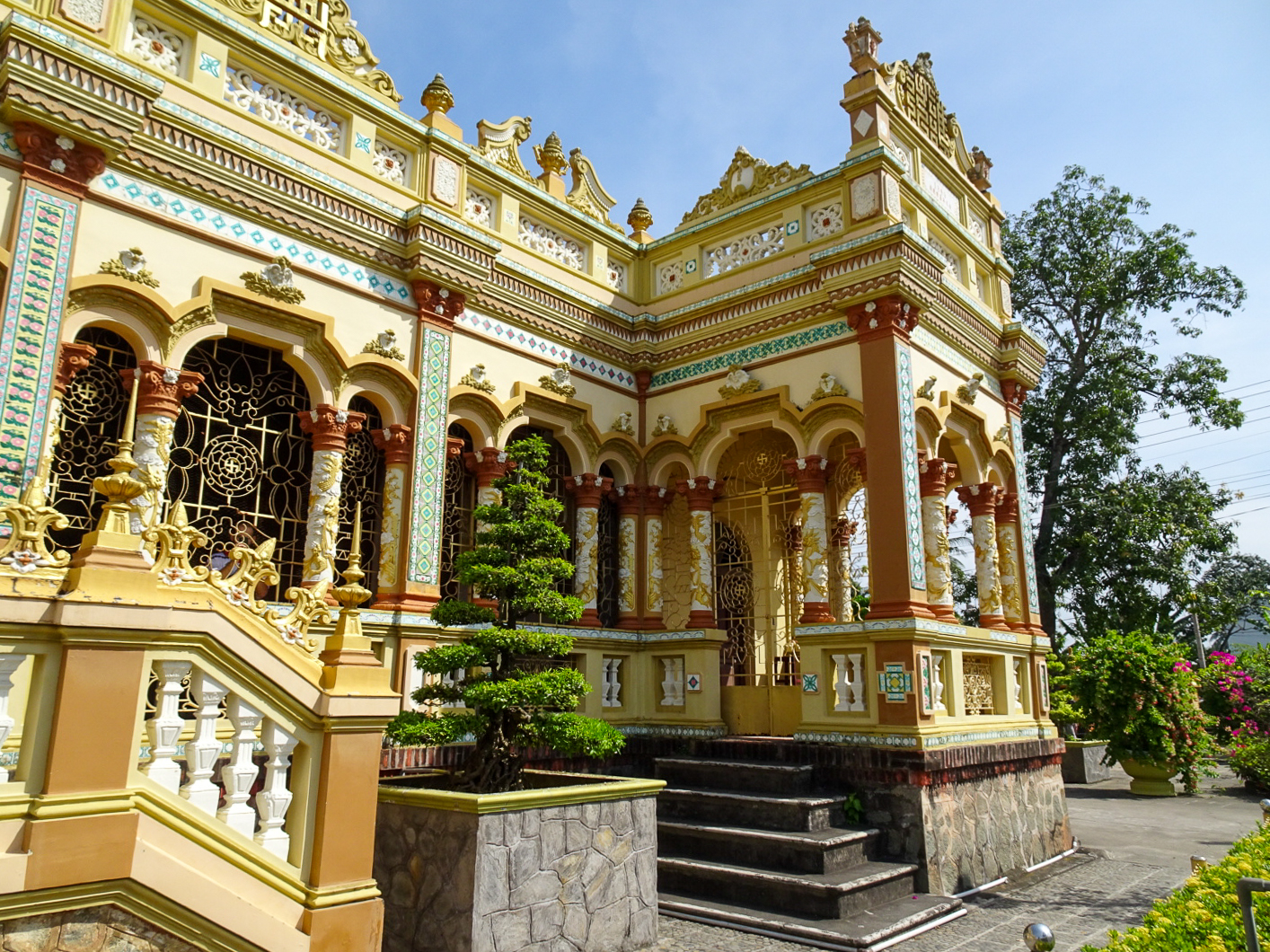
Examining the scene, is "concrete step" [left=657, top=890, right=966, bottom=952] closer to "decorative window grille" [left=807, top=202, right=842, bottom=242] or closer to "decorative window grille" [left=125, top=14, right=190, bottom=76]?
"decorative window grille" [left=807, top=202, right=842, bottom=242]

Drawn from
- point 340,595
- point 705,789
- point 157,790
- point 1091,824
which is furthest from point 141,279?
point 1091,824

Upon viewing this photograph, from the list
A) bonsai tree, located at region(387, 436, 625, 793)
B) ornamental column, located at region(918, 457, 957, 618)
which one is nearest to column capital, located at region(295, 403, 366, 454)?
bonsai tree, located at region(387, 436, 625, 793)

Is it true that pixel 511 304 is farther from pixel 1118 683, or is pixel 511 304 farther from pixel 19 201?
pixel 1118 683

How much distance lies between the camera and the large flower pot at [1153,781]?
15811mm

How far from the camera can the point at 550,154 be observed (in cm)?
1124

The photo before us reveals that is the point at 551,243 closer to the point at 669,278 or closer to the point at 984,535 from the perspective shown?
the point at 669,278

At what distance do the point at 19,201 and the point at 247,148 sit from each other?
1.97 metres

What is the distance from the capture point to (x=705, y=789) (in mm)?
8883

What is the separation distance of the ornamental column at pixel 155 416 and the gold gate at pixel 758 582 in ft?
20.1

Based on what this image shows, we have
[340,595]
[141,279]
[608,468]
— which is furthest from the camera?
[608,468]

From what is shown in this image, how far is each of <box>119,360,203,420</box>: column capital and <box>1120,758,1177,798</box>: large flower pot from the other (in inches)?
630

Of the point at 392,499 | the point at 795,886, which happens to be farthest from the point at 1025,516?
the point at 392,499

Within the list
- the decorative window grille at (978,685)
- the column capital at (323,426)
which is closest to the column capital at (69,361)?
the column capital at (323,426)

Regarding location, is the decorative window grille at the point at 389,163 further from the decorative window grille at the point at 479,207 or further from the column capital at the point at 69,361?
the column capital at the point at 69,361
